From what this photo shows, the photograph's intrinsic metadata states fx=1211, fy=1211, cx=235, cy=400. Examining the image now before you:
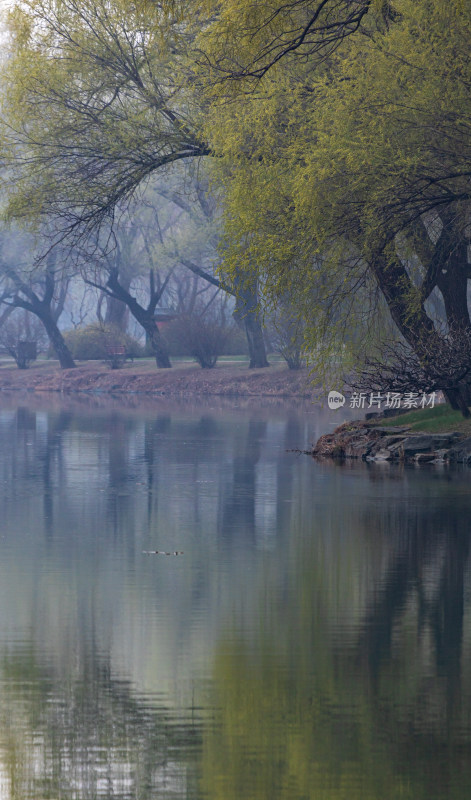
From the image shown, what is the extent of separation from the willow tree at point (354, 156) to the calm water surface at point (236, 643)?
4.95 m

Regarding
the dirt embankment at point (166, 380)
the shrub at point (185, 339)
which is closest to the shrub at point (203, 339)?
the shrub at point (185, 339)

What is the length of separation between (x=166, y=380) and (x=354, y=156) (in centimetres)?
3929

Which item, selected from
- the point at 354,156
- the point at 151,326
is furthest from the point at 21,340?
the point at 354,156

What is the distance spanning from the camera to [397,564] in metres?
10.9

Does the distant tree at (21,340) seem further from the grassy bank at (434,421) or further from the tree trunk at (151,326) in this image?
the grassy bank at (434,421)

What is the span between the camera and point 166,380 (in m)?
57.8

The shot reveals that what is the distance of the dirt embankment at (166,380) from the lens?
53.9 metres

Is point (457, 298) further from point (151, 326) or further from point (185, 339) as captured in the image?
point (151, 326)

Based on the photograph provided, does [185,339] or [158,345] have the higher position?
[185,339]

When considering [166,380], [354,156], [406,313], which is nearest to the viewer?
[354,156]

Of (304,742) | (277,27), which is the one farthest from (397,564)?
(277,27)

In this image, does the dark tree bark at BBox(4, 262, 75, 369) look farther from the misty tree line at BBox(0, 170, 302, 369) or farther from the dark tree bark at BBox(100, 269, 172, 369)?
the dark tree bark at BBox(100, 269, 172, 369)

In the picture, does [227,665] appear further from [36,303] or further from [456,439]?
[36,303]

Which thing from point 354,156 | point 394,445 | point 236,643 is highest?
point 354,156
